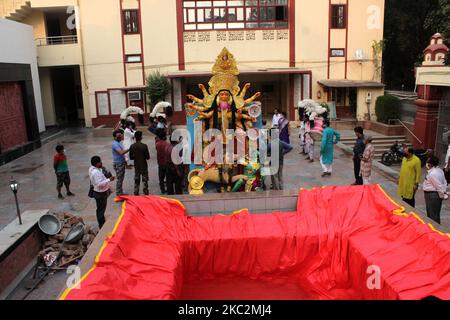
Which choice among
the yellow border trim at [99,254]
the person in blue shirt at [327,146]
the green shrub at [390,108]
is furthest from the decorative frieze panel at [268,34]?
the yellow border trim at [99,254]

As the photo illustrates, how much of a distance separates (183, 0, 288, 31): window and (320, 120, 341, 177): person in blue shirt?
11.4 meters

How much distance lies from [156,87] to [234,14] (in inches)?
210

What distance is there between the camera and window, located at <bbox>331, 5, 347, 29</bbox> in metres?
21.2

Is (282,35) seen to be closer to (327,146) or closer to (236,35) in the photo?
(236,35)

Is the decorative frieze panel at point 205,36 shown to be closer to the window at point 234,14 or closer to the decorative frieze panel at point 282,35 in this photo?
the window at point 234,14

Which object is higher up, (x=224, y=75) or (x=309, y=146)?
(x=224, y=75)

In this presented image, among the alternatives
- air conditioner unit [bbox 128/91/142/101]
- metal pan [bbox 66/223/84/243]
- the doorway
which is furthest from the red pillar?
the doorway

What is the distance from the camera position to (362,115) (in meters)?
21.6

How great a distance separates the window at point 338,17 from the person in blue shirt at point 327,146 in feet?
38.9

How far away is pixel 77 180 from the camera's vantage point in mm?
12094

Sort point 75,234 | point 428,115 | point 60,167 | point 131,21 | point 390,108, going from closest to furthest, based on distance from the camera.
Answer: point 75,234
point 60,167
point 428,115
point 390,108
point 131,21

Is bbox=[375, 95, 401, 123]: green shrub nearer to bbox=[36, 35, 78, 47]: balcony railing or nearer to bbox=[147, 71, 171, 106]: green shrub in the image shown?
bbox=[147, 71, 171, 106]: green shrub

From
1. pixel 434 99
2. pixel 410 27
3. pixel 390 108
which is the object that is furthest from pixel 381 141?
pixel 410 27
